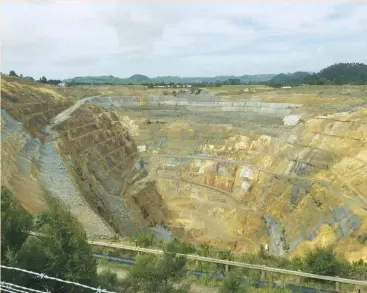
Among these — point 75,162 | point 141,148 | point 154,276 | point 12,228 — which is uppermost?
point 12,228

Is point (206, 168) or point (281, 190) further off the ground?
point (281, 190)

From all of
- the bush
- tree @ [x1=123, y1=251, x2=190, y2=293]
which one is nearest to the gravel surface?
the bush

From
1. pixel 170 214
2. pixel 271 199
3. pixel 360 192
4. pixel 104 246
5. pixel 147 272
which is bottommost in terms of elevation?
pixel 170 214

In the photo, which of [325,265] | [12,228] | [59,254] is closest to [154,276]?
[59,254]

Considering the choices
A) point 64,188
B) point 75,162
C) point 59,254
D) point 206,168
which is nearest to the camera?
point 59,254

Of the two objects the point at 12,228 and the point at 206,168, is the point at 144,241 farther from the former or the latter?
the point at 206,168

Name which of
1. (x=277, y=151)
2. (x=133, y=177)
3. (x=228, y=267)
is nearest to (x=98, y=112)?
(x=133, y=177)

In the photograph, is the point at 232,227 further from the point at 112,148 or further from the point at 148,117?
the point at 148,117
